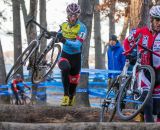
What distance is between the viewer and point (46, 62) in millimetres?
10180

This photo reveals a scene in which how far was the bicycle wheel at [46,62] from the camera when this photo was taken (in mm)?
9992

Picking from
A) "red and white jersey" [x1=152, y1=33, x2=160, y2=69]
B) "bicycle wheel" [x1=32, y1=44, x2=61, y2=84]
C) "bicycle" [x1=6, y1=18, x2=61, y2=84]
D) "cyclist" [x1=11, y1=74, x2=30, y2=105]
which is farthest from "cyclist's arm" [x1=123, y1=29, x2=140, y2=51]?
"cyclist" [x1=11, y1=74, x2=30, y2=105]

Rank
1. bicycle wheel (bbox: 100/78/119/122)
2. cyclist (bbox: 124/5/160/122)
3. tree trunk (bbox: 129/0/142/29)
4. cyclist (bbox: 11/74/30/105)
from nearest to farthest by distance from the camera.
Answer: cyclist (bbox: 124/5/160/122) → bicycle wheel (bbox: 100/78/119/122) → tree trunk (bbox: 129/0/142/29) → cyclist (bbox: 11/74/30/105)

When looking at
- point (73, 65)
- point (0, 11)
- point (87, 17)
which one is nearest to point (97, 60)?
point (0, 11)

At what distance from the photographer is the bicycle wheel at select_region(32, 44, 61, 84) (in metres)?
9.99

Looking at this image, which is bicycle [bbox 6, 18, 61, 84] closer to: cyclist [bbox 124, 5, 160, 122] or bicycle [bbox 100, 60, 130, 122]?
bicycle [bbox 100, 60, 130, 122]

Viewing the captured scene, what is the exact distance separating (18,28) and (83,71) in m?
11.8

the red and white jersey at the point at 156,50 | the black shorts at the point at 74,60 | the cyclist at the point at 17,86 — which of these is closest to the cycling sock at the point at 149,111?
the red and white jersey at the point at 156,50

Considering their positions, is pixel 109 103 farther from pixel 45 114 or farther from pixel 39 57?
pixel 39 57

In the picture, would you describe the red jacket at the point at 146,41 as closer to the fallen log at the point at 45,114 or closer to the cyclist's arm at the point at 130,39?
the cyclist's arm at the point at 130,39

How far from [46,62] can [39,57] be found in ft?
1.01

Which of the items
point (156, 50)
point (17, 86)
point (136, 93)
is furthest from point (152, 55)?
point (17, 86)

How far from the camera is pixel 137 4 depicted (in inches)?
457

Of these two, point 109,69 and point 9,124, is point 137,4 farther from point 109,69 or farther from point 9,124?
point 9,124
